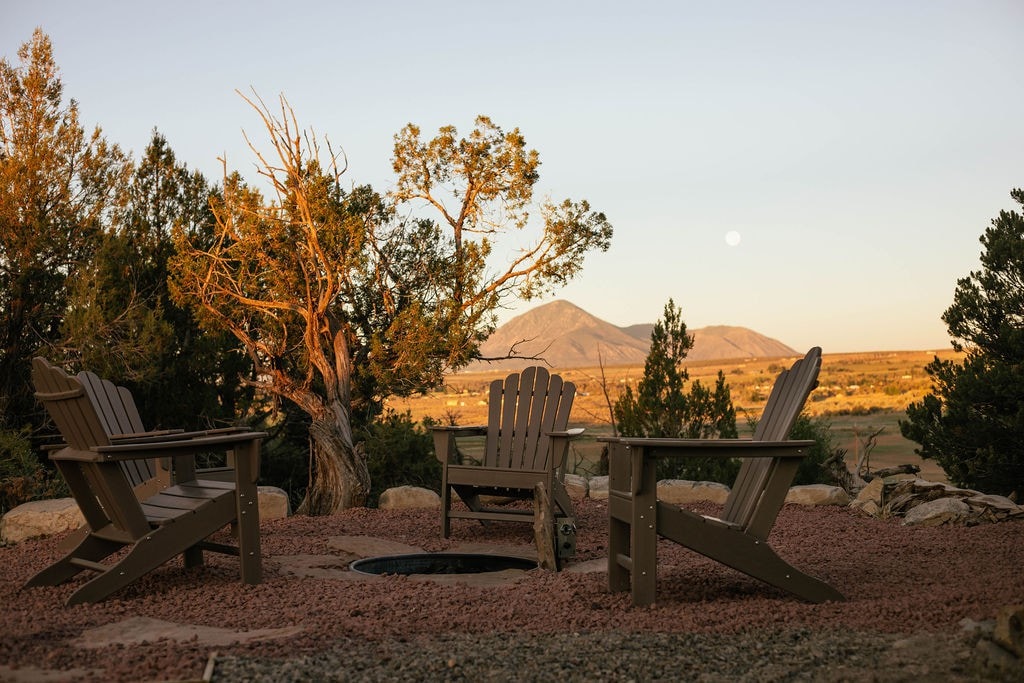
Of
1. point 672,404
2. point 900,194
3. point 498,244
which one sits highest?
point 900,194

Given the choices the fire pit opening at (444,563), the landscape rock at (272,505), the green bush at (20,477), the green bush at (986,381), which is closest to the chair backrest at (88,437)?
the fire pit opening at (444,563)

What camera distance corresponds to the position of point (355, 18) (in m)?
9.90

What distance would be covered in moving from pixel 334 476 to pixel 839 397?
26134 mm

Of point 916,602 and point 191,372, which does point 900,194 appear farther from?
point 916,602

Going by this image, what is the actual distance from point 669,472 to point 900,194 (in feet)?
38.9

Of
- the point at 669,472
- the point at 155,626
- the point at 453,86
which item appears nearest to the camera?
the point at 155,626

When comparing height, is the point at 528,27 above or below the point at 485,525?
above

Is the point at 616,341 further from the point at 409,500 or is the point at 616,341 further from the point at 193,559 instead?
the point at 193,559

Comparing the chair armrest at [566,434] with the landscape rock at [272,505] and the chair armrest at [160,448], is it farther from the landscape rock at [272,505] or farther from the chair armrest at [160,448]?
the landscape rock at [272,505]

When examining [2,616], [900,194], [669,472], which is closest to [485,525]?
[669,472]

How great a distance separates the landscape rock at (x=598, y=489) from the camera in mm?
7309

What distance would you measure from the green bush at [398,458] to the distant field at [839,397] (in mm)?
499

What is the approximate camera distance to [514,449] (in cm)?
585

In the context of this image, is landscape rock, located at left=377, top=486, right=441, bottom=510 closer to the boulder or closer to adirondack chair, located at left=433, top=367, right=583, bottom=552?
adirondack chair, located at left=433, top=367, right=583, bottom=552
